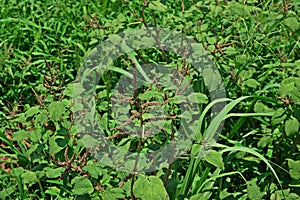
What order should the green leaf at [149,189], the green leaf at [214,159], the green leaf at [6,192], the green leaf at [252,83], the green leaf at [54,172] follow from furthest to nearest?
the green leaf at [252,83] < the green leaf at [6,192] < the green leaf at [54,172] < the green leaf at [214,159] < the green leaf at [149,189]

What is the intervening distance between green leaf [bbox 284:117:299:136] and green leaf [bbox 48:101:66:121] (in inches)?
30.4

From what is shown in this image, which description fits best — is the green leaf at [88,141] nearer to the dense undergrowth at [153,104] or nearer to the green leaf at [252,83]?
the dense undergrowth at [153,104]

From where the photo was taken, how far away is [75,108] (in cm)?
191

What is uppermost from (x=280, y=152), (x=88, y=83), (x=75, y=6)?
(x=75, y=6)

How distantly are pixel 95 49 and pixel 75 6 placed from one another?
841 millimetres

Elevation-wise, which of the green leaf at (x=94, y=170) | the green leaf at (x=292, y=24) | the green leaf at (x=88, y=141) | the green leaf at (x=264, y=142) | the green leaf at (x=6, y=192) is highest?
the green leaf at (x=292, y=24)

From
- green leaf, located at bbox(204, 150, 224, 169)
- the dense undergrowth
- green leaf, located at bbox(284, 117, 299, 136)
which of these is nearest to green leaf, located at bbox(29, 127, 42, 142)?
the dense undergrowth

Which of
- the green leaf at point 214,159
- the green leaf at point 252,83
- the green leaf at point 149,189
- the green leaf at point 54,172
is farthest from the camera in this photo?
the green leaf at point 252,83

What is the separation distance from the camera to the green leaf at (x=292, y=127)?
1847 millimetres

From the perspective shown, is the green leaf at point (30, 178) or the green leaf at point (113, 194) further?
the green leaf at point (30, 178)

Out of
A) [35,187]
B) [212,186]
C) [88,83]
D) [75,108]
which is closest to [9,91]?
[88,83]

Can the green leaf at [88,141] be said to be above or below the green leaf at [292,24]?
below

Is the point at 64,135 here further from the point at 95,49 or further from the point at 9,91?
the point at 9,91

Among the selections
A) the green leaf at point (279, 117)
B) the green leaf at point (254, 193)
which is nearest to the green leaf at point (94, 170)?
the green leaf at point (254, 193)
